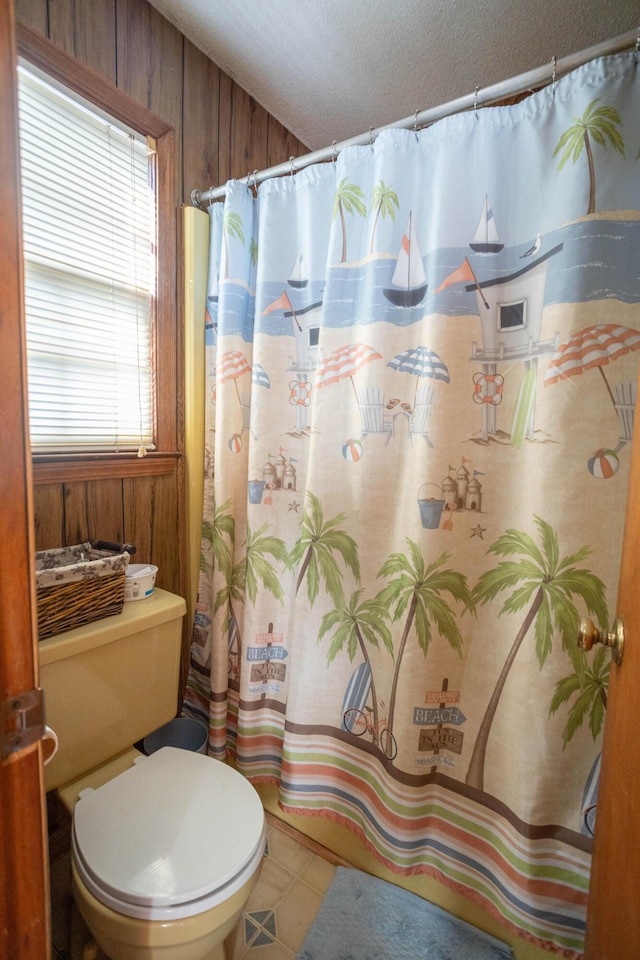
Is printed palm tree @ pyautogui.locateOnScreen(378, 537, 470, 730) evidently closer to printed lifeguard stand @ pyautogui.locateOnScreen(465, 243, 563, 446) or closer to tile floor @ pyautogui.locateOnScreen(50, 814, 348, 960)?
printed lifeguard stand @ pyautogui.locateOnScreen(465, 243, 563, 446)

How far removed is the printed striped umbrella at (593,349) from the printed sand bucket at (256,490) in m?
0.87

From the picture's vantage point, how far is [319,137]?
5.54 ft

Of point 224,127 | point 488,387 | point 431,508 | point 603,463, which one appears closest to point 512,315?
point 488,387

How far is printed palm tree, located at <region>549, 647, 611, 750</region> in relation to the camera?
2.91 ft

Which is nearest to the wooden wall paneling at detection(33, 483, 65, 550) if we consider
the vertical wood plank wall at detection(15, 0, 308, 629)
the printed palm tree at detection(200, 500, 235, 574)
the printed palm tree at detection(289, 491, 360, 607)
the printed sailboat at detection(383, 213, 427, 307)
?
the vertical wood plank wall at detection(15, 0, 308, 629)

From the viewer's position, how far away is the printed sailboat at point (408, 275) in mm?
1024

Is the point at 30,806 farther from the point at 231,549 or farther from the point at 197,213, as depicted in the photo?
the point at 197,213

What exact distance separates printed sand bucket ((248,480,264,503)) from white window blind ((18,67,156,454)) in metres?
0.39

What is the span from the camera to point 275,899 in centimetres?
114

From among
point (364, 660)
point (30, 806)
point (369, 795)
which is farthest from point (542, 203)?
point (369, 795)

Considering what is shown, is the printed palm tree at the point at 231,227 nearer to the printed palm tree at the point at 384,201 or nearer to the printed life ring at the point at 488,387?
Answer: the printed palm tree at the point at 384,201

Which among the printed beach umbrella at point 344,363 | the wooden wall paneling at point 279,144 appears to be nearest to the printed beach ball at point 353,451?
the printed beach umbrella at point 344,363

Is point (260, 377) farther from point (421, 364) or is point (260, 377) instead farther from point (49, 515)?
point (49, 515)

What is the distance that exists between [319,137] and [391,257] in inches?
43.4
